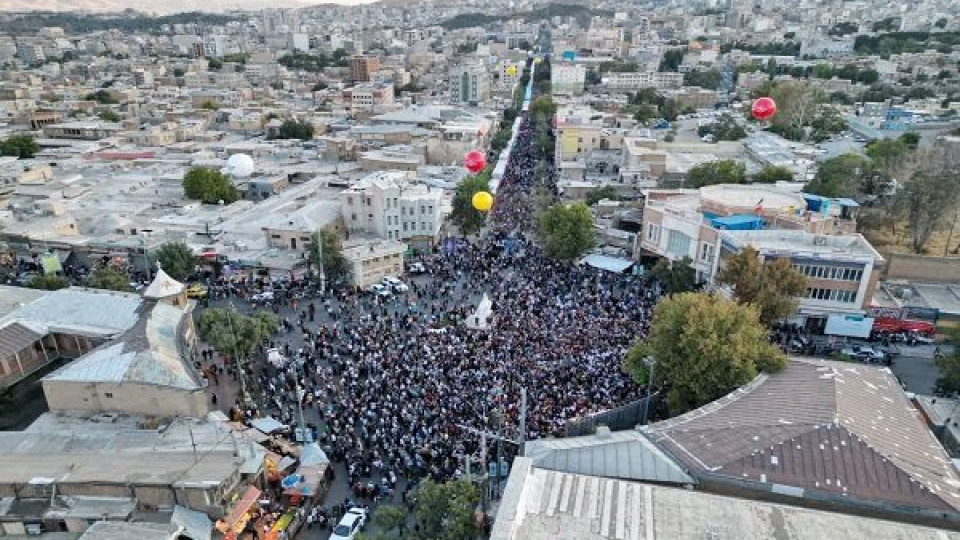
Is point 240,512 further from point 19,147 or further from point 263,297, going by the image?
point 19,147

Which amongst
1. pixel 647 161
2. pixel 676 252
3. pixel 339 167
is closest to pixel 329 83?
pixel 339 167

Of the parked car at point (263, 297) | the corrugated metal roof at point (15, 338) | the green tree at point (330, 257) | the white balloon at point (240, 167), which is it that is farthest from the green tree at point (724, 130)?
the corrugated metal roof at point (15, 338)

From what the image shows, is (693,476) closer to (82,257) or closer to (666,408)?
(666,408)

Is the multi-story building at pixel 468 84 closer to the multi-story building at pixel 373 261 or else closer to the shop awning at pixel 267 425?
the multi-story building at pixel 373 261

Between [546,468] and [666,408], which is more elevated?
[546,468]

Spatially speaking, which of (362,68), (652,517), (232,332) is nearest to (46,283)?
(232,332)

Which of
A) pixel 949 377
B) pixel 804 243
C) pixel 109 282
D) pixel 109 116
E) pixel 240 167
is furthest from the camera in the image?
pixel 109 116
